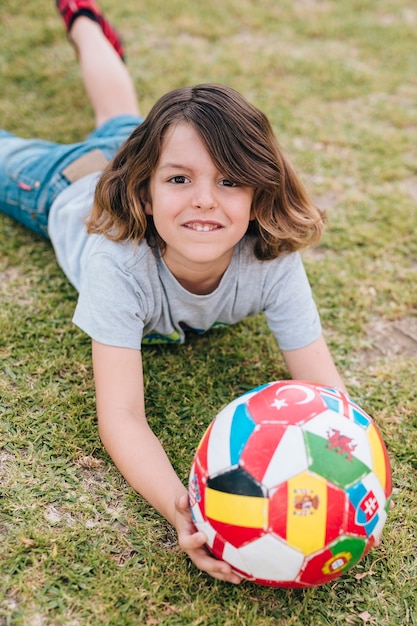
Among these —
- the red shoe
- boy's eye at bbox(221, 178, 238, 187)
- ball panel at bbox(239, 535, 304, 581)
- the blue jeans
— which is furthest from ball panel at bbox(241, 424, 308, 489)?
the red shoe

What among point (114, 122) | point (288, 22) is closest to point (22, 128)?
point (114, 122)

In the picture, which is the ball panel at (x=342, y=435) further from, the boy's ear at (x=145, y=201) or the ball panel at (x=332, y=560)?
the boy's ear at (x=145, y=201)

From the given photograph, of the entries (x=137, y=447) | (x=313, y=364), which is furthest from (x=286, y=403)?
(x=313, y=364)

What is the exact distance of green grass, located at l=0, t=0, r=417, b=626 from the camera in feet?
6.40

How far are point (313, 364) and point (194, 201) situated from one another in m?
0.77

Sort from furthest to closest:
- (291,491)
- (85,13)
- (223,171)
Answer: (85,13) < (223,171) < (291,491)

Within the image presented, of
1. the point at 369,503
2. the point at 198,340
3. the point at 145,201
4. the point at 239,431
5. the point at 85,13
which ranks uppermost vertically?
the point at 85,13

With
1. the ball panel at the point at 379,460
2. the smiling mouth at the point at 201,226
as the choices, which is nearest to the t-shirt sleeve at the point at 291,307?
the smiling mouth at the point at 201,226

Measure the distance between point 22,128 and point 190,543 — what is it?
2.97 meters

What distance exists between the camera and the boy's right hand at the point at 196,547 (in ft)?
6.00

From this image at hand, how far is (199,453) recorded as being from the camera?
190 centimetres

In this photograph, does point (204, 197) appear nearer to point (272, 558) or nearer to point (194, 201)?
point (194, 201)

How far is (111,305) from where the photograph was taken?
231 cm

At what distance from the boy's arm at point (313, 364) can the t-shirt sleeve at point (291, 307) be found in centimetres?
2
